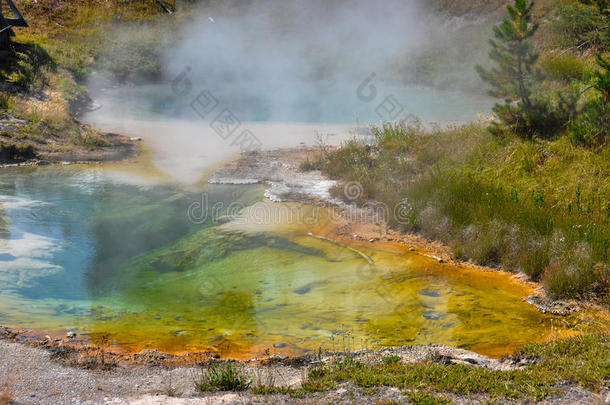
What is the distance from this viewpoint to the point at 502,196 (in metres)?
7.00

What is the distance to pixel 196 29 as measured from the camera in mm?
22609

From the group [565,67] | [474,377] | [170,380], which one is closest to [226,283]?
[170,380]

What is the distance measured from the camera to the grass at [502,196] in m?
5.77

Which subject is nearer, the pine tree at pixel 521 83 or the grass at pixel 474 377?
the grass at pixel 474 377

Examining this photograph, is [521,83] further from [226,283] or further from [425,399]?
[425,399]

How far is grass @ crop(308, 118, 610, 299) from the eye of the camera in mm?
5773

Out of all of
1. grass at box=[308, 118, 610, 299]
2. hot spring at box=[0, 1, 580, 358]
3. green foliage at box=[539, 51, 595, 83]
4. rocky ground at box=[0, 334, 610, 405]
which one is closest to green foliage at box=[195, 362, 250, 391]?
rocky ground at box=[0, 334, 610, 405]

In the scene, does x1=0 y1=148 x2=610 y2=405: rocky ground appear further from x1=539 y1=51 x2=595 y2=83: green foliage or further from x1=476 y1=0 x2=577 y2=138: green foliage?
x1=539 y1=51 x2=595 y2=83: green foliage

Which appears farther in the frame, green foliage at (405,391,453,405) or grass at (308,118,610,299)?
grass at (308,118,610,299)

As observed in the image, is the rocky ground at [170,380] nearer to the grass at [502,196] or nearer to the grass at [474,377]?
the grass at [474,377]

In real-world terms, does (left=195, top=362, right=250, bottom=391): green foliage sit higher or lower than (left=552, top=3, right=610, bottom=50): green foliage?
lower

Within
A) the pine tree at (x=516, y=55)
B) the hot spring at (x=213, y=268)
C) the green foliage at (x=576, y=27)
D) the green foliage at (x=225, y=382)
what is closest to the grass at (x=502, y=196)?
the hot spring at (x=213, y=268)

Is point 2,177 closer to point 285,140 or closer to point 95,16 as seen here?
point 285,140

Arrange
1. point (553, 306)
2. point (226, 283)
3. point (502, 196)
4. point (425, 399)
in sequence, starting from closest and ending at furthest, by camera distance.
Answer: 1. point (425, 399)
2. point (553, 306)
3. point (226, 283)
4. point (502, 196)
